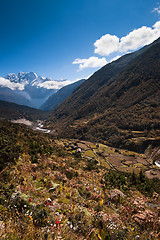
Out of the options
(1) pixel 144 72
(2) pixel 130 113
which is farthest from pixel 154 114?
(1) pixel 144 72

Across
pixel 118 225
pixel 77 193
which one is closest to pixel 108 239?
pixel 118 225

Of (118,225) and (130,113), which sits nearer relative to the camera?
(118,225)

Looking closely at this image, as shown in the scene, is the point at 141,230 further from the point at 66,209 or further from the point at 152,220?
the point at 66,209

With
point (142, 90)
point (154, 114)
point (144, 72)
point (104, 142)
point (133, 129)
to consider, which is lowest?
point (104, 142)

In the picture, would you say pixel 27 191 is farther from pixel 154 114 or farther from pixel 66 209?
pixel 154 114

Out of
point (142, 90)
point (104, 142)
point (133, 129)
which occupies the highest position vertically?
point (142, 90)

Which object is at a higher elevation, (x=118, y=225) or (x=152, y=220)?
(x=118, y=225)

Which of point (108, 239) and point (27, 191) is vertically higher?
point (27, 191)

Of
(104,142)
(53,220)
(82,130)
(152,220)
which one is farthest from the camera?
(82,130)

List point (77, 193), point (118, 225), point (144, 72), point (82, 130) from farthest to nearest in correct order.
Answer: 1. point (144, 72)
2. point (82, 130)
3. point (77, 193)
4. point (118, 225)
